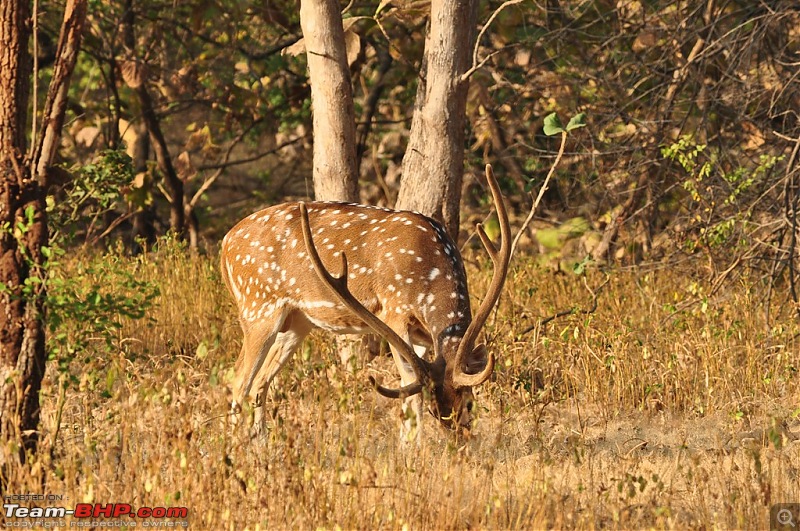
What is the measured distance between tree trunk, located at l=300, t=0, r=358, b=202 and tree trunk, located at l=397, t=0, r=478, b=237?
0.46m

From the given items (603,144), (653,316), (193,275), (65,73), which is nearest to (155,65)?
(193,275)

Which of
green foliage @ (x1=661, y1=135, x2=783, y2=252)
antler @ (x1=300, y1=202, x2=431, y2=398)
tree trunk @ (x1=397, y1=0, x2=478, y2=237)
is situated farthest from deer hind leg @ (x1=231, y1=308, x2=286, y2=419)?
green foliage @ (x1=661, y1=135, x2=783, y2=252)

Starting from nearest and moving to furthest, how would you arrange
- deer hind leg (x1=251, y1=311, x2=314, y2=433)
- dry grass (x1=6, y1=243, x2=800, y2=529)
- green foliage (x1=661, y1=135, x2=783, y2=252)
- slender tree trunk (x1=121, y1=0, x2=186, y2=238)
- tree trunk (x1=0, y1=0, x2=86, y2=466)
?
dry grass (x1=6, y1=243, x2=800, y2=529)
tree trunk (x1=0, y1=0, x2=86, y2=466)
deer hind leg (x1=251, y1=311, x2=314, y2=433)
green foliage (x1=661, y1=135, x2=783, y2=252)
slender tree trunk (x1=121, y1=0, x2=186, y2=238)

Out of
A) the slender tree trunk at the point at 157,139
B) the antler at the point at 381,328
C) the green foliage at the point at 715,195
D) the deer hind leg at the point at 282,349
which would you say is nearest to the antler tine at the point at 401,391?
the antler at the point at 381,328

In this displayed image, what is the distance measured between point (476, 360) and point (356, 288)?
90 centimetres

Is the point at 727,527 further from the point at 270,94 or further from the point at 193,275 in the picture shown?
the point at 270,94

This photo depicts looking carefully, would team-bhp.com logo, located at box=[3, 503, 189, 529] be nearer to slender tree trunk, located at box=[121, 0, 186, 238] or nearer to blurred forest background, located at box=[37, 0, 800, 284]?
blurred forest background, located at box=[37, 0, 800, 284]

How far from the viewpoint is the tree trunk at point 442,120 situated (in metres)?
7.99

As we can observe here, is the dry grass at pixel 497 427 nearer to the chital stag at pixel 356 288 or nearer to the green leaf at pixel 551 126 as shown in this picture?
the chital stag at pixel 356 288

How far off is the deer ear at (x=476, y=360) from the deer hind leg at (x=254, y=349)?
126cm

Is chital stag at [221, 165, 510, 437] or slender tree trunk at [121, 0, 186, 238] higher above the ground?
slender tree trunk at [121, 0, 186, 238]

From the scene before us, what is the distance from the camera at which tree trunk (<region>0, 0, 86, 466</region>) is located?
511 centimetres

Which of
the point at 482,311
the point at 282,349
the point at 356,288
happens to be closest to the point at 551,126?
the point at 482,311

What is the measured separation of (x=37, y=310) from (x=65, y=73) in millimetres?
1114
